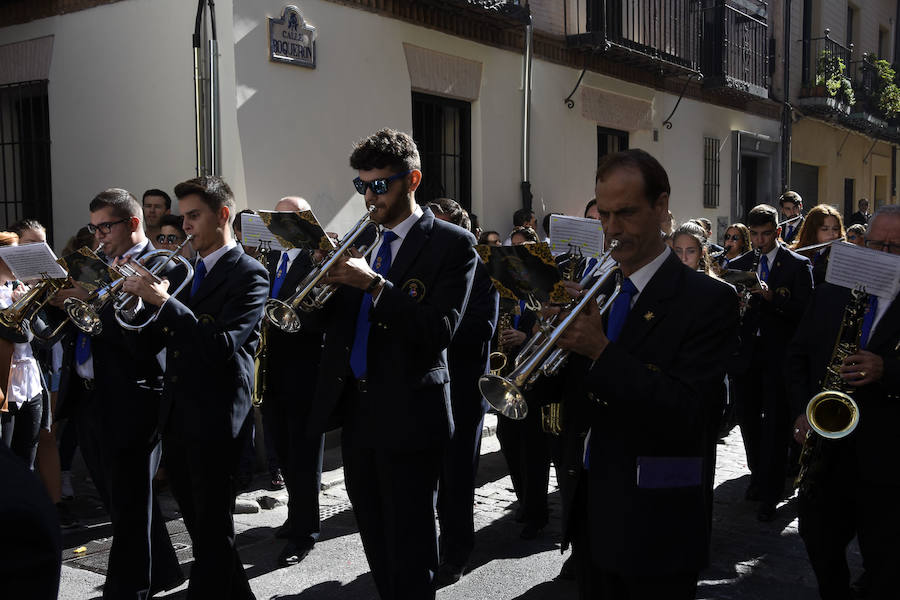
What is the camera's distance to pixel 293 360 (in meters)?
5.47

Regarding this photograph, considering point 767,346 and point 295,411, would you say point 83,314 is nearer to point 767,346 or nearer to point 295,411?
point 295,411

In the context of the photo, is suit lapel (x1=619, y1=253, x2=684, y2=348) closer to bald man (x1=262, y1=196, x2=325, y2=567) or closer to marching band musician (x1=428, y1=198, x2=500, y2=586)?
marching band musician (x1=428, y1=198, x2=500, y2=586)

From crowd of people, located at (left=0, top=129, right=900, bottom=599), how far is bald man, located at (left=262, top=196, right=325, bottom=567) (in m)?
0.01

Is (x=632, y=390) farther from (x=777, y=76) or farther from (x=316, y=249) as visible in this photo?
(x=777, y=76)

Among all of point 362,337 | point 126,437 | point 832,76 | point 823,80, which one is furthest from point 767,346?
point 832,76

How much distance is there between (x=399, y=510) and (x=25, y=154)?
7406mm

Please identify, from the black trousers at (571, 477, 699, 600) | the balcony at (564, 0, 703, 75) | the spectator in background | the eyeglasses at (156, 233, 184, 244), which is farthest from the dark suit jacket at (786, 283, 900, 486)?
the balcony at (564, 0, 703, 75)

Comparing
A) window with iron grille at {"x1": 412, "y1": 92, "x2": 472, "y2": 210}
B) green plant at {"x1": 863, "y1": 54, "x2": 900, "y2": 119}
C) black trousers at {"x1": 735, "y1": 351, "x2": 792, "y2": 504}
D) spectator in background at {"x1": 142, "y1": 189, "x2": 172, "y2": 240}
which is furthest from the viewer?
green plant at {"x1": 863, "y1": 54, "x2": 900, "y2": 119}

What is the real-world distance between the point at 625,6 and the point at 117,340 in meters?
10.3

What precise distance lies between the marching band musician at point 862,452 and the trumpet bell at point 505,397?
1.73 meters

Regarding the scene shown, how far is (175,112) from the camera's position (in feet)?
25.1

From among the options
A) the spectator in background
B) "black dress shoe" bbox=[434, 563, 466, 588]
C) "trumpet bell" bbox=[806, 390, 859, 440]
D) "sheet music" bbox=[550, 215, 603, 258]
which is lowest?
"black dress shoe" bbox=[434, 563, 466, 588]

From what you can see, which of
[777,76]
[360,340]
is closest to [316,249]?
[360,340]

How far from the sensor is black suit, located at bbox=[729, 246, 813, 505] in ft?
20.3
